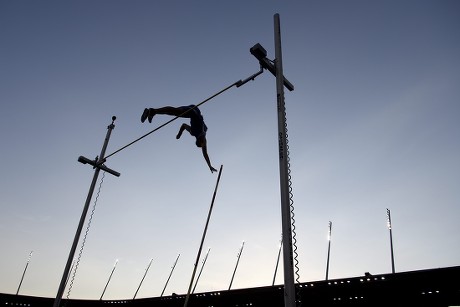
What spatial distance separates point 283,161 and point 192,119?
13.1 feet

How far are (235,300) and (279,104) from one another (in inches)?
733

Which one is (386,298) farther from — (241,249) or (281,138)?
(241,249)

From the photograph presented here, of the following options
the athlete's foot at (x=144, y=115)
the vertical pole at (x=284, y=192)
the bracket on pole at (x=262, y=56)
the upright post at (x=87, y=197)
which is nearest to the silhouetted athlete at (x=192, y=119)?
the athlete's foot at (x=144, y=115)

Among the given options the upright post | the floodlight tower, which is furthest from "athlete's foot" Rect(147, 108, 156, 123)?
the floodlight tower

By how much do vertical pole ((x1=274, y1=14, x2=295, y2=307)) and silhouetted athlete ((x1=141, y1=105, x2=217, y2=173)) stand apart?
111 inches

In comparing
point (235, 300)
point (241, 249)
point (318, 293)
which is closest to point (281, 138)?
point (318, 293)

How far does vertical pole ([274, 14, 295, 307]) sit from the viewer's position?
12.5 feet

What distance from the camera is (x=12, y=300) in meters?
28.4

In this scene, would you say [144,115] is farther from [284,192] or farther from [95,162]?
[284,192]

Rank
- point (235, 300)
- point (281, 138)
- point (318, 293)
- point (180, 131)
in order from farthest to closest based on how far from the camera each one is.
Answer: point (235, 300) < point (318, 293) < point (180, 131) < point (281, 138)

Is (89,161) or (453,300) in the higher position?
(89,161)

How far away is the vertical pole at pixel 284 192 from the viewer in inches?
150

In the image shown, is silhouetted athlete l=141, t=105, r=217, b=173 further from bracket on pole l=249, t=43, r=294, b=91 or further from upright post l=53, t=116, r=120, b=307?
upright post l=53, t=116, r=120, b=307

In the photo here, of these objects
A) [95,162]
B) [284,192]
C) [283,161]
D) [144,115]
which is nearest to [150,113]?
[144,115]
